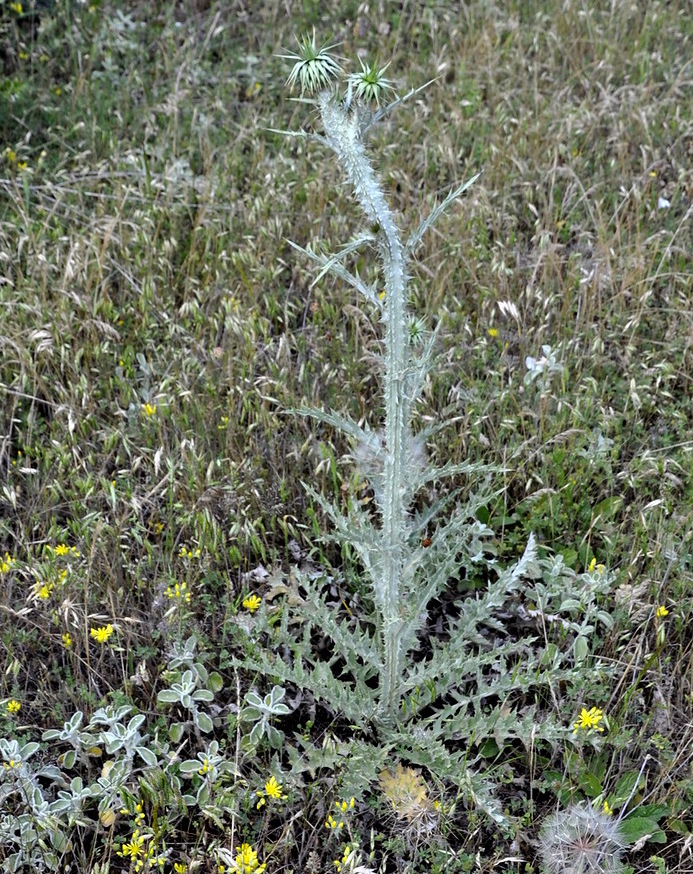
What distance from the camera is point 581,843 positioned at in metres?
2.07

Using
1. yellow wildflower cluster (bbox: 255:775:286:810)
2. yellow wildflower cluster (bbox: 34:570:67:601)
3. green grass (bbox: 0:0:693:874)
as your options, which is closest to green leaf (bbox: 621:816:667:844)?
green grass (bbox: 0:0:693:874)

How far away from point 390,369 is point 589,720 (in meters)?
1.14

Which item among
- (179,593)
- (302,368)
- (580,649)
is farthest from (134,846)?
(302,368)

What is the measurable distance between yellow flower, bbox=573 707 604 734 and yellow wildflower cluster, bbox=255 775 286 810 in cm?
81

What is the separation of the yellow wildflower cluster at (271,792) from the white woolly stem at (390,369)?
370mm

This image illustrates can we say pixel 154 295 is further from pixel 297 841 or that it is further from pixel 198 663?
pixel 297 841

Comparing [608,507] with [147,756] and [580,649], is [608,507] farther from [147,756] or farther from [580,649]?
[147,756]

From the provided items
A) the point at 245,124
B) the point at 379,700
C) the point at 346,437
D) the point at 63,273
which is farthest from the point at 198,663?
the point at 245,124

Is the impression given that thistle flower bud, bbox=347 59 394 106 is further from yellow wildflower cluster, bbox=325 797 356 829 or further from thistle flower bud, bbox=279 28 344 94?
yellow wildflower cluster, bbox=325 797 356 829

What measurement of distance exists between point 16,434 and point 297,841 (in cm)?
184

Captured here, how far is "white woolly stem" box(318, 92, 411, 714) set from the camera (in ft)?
5.42

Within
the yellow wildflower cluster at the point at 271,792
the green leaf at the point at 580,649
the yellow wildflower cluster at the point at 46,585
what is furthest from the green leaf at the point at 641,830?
the yellow wildflower cluster at the point at 46,585

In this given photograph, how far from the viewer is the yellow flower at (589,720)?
2.22m

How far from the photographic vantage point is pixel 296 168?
159 inches
